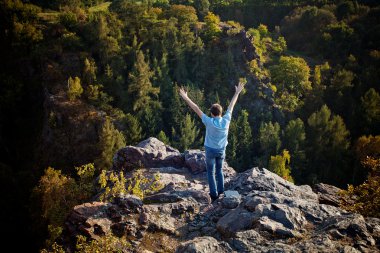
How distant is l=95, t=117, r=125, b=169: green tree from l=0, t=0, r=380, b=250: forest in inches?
6.3

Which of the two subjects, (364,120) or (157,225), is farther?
(364,120)

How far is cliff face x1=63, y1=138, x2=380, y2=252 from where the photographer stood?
8750mm

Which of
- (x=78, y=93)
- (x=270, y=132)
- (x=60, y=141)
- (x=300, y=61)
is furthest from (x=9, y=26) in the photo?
(x=300, y=61)

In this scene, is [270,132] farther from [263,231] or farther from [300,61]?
[263,231]

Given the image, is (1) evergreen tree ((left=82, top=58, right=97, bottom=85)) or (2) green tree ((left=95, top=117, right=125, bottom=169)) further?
(1) evergreen tree ((left=82, top=58, right=97, bottom=85))

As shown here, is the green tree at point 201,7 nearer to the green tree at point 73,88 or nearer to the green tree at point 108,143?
the green tree at point 73,88

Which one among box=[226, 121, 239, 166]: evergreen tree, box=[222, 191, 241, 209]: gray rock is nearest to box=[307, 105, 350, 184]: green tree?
box=[226, 121, 239, 166]: evergreen tree

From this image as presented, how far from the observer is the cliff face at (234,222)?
8.75 m

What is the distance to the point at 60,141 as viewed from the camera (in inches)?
2018

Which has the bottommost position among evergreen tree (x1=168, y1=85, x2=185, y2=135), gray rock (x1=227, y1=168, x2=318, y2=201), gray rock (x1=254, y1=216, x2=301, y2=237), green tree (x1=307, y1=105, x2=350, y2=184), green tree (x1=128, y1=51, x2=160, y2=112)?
green tree (x1=307, y1=105, x2=350, y2=184)

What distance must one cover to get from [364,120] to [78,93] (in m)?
49.3

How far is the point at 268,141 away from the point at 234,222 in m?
46.5

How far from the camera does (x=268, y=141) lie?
5544 cm

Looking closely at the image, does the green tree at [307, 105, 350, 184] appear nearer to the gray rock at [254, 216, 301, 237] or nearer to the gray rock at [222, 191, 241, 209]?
the gray rock at [222, 191, 241, 209]
